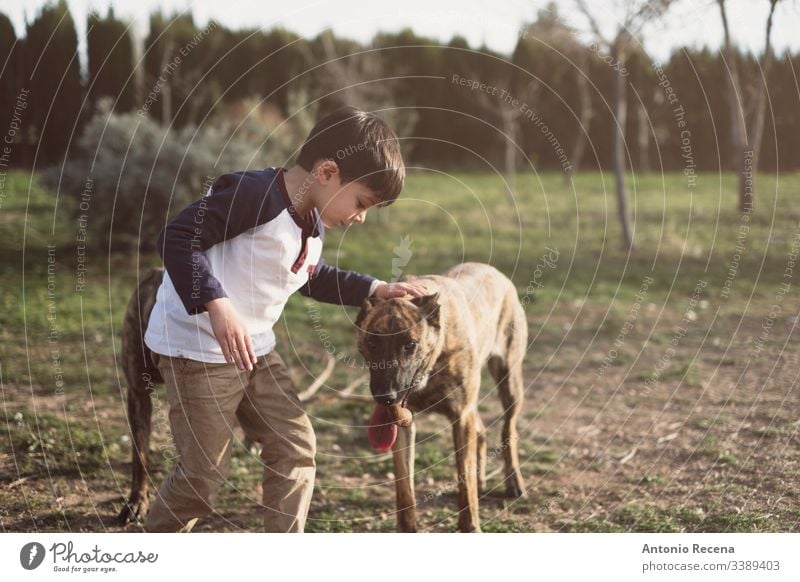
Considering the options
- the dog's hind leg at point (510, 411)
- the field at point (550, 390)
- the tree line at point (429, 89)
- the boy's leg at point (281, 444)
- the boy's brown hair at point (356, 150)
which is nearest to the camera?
the boy's brown hair at point (356, 150)

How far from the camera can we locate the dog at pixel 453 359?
423 centimetres

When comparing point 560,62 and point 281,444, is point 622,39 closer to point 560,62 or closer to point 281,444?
point 560,62

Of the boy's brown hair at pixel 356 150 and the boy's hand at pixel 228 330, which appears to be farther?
the boy's brown hair at pixel 356 150

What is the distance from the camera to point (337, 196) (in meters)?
4.06

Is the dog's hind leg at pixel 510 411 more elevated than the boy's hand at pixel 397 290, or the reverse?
the boy's hand at pixel 397 290

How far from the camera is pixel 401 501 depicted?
492 centimetres

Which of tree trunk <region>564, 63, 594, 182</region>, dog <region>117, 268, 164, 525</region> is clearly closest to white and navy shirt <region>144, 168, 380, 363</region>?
dog <region>117, 268, 164, 525</region>

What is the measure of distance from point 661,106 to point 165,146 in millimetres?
12160

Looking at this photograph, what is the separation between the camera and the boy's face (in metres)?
4.04

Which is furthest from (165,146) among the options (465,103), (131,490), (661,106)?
(661,106)

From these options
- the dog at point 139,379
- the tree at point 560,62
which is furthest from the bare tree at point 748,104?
the dog at point 139,379

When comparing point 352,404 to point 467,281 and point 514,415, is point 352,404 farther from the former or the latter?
point 467,281

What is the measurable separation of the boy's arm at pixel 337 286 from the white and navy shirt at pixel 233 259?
196mm

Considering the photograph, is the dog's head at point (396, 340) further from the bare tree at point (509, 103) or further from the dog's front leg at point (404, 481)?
the bare tree at point (509, 103)
